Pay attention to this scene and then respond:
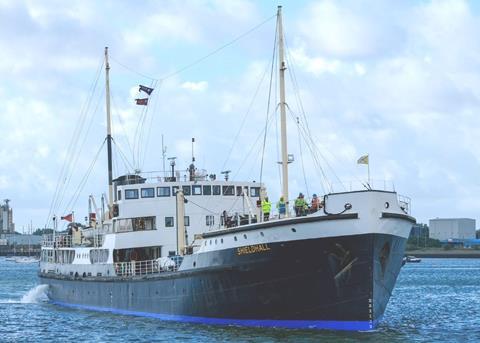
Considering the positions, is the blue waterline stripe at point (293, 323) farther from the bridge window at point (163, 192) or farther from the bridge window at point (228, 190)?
the bridge window at point (228, 190)

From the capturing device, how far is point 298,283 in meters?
34.7

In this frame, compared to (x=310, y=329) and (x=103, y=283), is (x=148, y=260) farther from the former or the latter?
(x=310, y=329)

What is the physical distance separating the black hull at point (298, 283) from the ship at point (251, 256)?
0.04 m

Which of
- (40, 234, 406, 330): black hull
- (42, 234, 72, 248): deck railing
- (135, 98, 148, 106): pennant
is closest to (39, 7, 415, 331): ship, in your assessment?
(40, 234, 406, 330): black hull

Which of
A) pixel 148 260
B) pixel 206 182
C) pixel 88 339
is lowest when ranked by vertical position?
pixel 88 339

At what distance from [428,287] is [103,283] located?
38.7 m

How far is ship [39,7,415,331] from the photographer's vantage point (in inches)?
1337

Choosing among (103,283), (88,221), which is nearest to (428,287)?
(88,221)

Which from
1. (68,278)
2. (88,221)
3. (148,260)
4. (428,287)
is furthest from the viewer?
(428,287)

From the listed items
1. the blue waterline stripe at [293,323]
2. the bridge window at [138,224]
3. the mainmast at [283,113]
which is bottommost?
the blue waterline stripe at [293,323]

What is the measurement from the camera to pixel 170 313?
40281mm

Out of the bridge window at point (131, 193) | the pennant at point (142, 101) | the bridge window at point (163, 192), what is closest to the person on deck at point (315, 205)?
the bridge window at point (163, 192)

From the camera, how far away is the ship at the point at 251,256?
33969 mm

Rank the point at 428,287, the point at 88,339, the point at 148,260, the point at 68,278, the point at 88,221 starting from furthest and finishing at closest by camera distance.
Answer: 1. the point at 428,287
2. the point at 88,221
3. the point at 68,278
4. the point at 148,260
5. the point at 88,339
